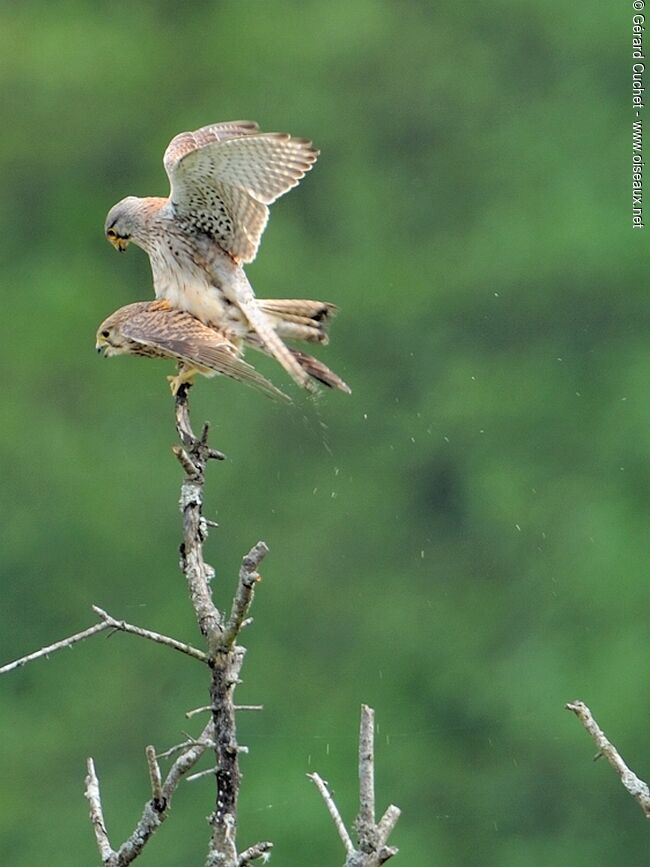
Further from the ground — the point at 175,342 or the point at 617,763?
the point at 175,342

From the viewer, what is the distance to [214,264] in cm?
466

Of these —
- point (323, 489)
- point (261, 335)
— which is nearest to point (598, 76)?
point (323, 489)

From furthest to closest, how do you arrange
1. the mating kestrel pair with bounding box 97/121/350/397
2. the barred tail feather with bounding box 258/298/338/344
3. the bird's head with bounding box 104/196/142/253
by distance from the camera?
1. the bird's head with bounding box 104/196/142/253
2. the barred tail feather with bounding box 258/298/338/344
3. the mating kestrel pair with bounding box 97/121/350/397

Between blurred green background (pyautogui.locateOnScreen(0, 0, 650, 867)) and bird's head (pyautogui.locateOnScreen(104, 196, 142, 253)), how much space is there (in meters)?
6.63

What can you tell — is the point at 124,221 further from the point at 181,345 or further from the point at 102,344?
the point at 181,345

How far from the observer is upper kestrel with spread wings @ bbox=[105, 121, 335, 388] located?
4340mm

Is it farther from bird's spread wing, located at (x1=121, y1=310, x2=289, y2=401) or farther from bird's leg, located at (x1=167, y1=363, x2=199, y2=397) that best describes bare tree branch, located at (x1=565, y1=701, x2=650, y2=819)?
bird's leg, located at (x1=167, y1=363, x2=199, y2=397)

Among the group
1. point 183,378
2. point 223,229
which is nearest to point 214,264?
point 223,229

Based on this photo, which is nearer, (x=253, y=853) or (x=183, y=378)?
(x=253, y=853)

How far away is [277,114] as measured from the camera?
16.4 metres

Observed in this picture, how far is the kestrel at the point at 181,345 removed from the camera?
3.92 m

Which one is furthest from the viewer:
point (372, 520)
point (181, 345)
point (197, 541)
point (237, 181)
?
point (372, 520)

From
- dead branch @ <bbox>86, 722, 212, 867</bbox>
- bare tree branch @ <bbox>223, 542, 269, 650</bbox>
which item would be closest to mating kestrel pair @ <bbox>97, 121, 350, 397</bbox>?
bare tree branch @ <bbox>223, 542, 269, 650</bbox>

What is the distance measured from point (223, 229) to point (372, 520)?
9.62m
